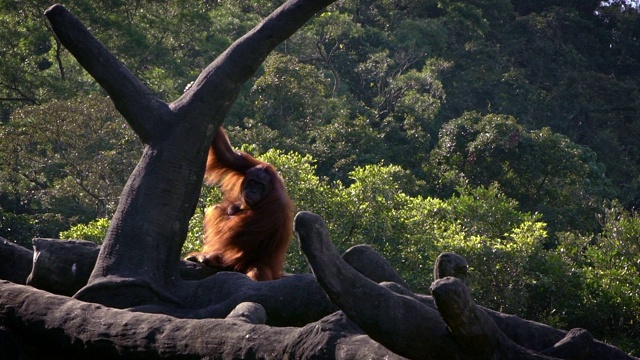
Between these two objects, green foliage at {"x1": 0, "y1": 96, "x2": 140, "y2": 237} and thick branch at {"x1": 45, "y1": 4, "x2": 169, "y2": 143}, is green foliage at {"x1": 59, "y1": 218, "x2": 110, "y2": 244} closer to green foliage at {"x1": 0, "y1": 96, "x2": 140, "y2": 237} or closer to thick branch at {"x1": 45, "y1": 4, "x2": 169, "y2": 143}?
green foliage at {"x1": 0, "y1": 96, "x2": 140, "y2": 237}

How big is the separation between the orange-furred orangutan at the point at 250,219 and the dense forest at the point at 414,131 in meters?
3.86

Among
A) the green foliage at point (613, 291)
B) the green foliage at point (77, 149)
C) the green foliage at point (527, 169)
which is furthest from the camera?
the green foliage at point (527, 169)

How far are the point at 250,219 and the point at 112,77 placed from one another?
144 centimetres

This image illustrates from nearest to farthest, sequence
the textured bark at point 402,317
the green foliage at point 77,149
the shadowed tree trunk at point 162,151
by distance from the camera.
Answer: the textured bark at point 402,317
the shadowed tree trunk at point 162,151
the green foliage at point 77,149

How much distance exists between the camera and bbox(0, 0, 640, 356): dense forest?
396 inches

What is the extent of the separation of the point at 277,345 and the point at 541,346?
0.81m

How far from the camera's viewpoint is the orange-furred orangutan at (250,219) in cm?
528

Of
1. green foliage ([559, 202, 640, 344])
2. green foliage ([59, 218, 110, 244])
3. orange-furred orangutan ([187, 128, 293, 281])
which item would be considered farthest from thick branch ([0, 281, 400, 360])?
green foliage ([559, 202, 640, 344])

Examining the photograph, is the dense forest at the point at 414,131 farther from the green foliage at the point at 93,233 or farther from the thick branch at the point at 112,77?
the thick branch at the point at 112,77

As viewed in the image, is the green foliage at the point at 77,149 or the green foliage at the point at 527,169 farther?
the green foliage at the point at 527,169

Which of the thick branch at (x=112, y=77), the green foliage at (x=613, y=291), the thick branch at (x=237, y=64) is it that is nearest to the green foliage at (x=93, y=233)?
the green foliage at (x=613, y=291)

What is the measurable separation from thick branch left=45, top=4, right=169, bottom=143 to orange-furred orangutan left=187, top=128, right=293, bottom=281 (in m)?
1.06

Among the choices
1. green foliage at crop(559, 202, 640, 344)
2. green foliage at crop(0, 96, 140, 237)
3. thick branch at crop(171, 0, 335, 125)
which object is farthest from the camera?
green foliage at crop(0, 96, 140, 237)

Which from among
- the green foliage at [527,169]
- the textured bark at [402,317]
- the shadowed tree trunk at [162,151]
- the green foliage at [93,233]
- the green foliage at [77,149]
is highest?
the green foliage at [77,149]
